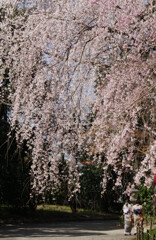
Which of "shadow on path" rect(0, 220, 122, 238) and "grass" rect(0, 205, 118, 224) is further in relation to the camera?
"grass" rect(0, 205, 118, 224)

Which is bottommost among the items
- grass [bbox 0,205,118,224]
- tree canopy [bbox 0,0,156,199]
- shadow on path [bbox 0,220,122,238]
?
shadow on path [bbox 0,220,122,238]

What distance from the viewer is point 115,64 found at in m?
4.67

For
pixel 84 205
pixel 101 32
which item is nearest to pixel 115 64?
pixel 101 32

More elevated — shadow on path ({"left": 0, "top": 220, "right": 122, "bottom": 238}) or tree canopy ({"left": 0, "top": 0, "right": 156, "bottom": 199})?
tree canopy ({"left": 0, "top": 0, "right": 156, "bottom": 199})

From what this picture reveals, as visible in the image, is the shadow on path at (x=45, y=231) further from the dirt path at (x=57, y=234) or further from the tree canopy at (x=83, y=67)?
the tree canopy at (x=83, y=67)

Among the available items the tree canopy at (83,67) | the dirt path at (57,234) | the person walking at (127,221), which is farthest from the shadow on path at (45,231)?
the tree canopy at (83,67)

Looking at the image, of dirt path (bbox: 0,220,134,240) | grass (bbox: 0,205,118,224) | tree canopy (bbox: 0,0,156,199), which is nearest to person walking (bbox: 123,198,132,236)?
dirt path (bbox: 0,220,134,240)

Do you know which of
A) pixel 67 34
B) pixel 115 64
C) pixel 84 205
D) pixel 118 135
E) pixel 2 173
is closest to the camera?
pixel 118 135

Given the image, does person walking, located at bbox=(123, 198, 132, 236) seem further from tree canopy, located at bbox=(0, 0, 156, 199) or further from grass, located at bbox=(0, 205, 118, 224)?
grass, located at bbox=(0, 205, 118, 224)

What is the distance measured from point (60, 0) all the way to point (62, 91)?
1538mm

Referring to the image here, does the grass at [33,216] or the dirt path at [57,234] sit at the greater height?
the grass at [33,216]

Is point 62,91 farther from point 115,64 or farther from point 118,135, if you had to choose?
point 118,135

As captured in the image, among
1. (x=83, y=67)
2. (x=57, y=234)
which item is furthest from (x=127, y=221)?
(x=83, y=67)

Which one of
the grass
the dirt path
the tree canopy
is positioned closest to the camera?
the tree canopy
